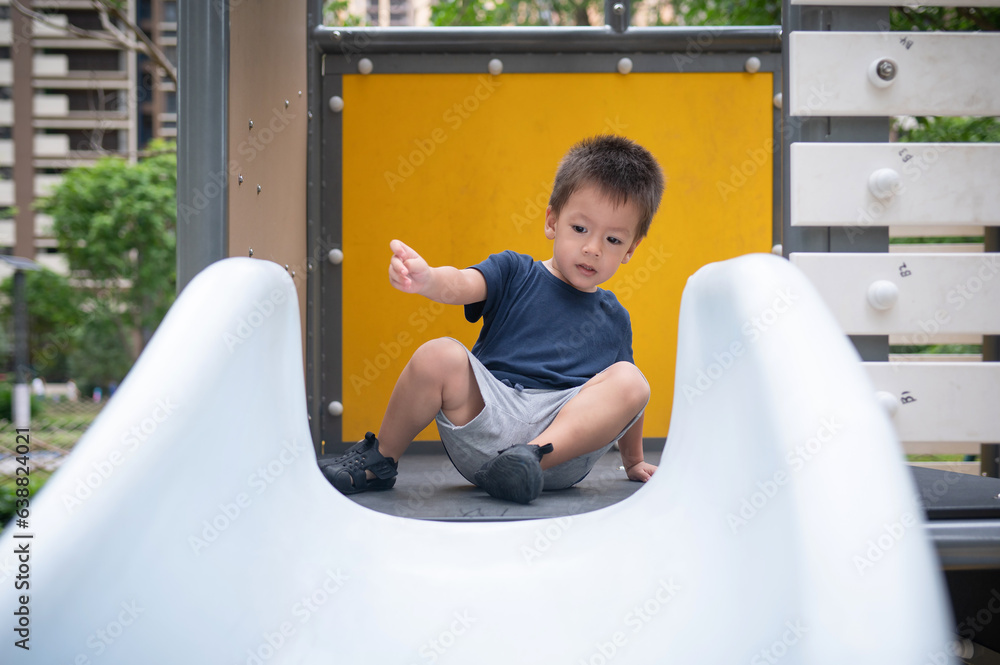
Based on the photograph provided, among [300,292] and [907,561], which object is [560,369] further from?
[907,561]

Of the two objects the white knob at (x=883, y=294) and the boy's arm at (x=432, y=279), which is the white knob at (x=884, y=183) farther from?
the boy's arm at (x=432, y=279)

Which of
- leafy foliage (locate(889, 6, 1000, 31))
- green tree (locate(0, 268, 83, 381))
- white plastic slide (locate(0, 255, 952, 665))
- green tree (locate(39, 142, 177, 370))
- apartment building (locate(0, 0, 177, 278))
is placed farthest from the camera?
apartment building (locate(0, 0, 177, 278))

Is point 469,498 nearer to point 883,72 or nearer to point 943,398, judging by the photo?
point 943,398

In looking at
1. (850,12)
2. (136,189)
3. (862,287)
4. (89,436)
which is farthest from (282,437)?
(136,189)

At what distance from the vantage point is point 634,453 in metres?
1.61

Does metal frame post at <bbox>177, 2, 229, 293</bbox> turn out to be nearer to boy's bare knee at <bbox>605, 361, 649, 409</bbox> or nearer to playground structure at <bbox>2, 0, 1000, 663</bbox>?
playground structure at <bbox>2, 0, 1000, 663</bbox>

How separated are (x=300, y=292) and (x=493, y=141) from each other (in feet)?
2.25

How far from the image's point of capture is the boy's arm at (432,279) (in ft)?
3.99

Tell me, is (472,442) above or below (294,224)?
below

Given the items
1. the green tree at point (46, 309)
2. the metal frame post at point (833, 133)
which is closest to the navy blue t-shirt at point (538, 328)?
the metal frame post at point (833, 133)

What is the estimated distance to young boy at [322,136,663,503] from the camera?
136 cm

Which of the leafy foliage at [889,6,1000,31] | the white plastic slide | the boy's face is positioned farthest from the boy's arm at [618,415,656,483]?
the leafy foliage at [889,6,1000,31]

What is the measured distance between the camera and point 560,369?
1.54 meters

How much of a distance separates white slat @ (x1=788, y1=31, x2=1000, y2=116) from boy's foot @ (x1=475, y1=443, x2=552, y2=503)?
2.60 feet
